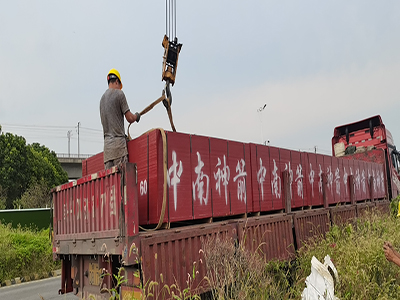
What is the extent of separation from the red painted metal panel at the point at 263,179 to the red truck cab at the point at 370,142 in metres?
8.09

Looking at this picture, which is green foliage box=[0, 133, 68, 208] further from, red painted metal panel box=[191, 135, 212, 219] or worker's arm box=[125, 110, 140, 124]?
red painted metal panel box=[191, 135, 212, 219]

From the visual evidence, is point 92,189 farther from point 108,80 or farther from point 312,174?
point 312,174

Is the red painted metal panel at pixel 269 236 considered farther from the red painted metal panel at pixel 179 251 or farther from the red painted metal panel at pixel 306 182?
the red painted metal panel at pixel 306 182

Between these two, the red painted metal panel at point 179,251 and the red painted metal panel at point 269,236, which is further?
the red painted metal panel at point 269,236

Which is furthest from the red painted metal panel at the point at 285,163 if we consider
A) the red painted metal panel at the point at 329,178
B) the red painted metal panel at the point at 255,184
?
the red painted metal panel at the point at 329,178

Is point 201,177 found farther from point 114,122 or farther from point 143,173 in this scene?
point 114,122

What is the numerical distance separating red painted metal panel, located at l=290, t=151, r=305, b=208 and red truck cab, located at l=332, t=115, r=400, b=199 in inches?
262

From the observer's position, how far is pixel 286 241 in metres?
6.05

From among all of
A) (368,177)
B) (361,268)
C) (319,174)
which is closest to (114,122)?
(361,268)

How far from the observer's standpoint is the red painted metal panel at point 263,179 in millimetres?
5828

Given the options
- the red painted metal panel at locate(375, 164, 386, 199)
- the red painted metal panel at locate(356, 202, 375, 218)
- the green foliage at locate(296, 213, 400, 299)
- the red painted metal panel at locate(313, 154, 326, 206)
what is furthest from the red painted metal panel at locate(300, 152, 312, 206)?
the red painted metal panel at locate(375, 164, 386, 199)

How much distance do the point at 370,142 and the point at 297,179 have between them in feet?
25.2

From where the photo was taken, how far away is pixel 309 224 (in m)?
6.95

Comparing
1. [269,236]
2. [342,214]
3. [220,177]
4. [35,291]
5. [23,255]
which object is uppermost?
[220,177]
